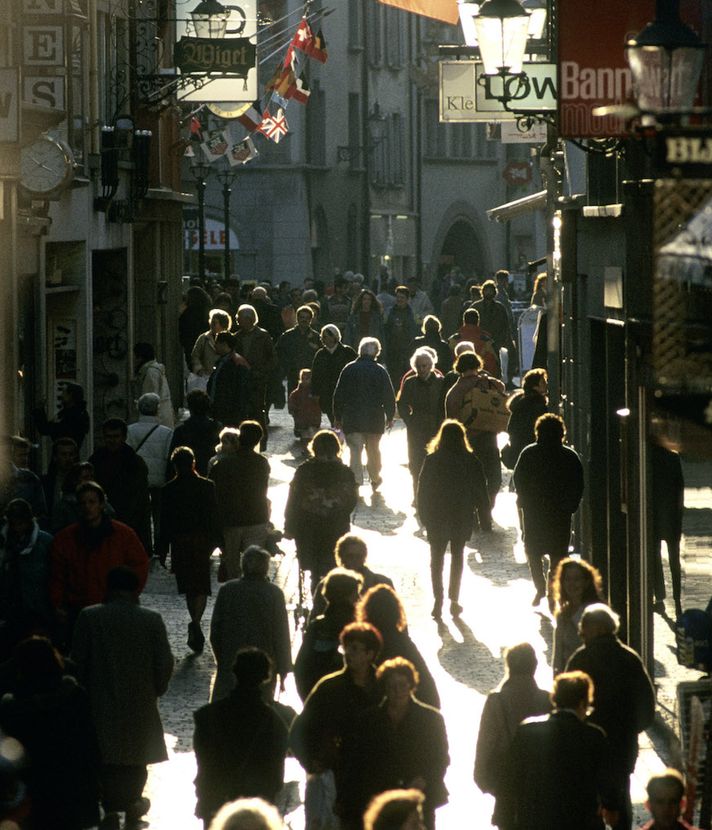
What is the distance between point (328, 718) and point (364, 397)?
13.9 metres

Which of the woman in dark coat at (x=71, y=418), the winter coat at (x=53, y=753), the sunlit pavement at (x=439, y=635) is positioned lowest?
the sunlit pavement at (x=439, y=635)

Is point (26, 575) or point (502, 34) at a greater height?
point (502, 34)

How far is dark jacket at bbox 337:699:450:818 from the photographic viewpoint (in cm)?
963

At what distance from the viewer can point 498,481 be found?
22.7 metres

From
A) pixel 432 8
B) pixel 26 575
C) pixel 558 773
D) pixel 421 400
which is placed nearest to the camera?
pixel 558 773

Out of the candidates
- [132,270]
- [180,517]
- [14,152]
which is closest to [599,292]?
[180,517]

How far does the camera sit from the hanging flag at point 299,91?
3606 centimetres

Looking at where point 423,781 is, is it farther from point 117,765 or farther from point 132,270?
point 132,270

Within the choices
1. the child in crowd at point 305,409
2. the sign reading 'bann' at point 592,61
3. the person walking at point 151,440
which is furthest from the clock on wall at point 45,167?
the sign reading 'bann' at point 592,61

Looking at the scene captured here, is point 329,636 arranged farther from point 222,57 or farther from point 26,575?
point 222,57

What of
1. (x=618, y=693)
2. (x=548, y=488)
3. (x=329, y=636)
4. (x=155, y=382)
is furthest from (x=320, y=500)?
(x=155, y=382)

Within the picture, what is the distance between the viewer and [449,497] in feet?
57.0

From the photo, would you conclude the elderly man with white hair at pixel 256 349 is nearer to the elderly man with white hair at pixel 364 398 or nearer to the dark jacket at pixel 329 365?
the dark jacket at pixel 329 365

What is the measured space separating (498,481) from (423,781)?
13057mm
